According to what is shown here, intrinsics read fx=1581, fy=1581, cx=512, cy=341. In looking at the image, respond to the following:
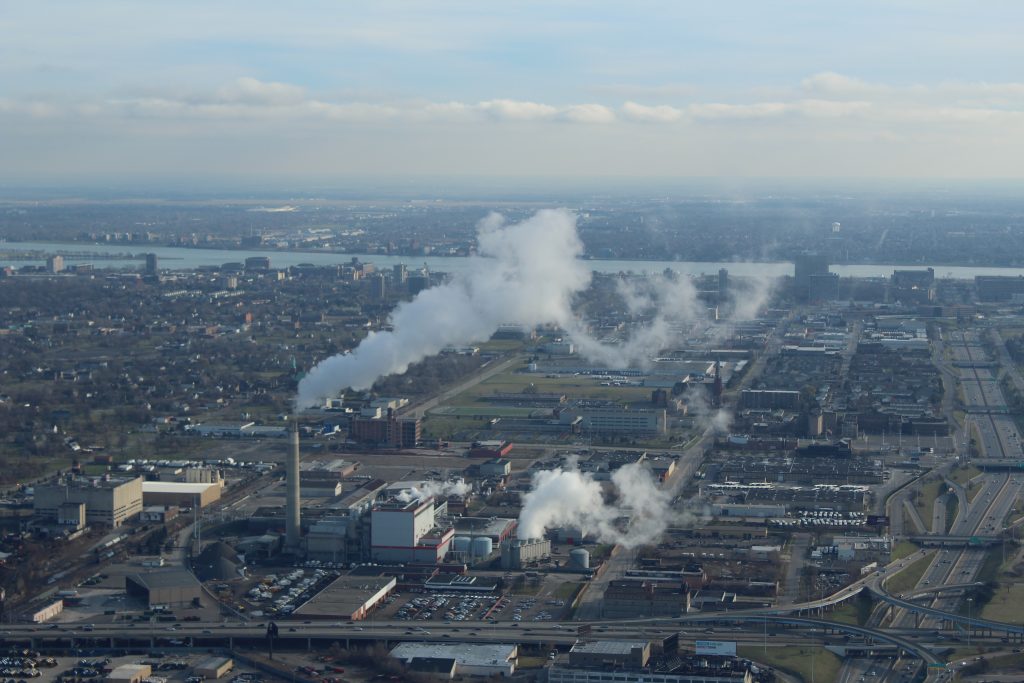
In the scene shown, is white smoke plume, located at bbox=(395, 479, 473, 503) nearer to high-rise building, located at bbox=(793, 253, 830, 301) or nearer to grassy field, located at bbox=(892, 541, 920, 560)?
grassy field, located at bbox=(892, 541, 920, 560)

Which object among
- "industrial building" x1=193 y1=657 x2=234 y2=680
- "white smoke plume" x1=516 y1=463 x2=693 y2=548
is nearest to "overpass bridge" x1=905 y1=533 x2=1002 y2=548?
"white smoke plume" x1=516 y1=463 x2=693 y2=548

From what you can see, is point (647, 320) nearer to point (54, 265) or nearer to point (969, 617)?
point (54, 265)

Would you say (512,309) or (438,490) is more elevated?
(512,309)

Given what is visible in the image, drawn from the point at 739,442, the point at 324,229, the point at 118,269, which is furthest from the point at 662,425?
the point at 324,229

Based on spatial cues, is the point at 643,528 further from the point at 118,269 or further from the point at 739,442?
the point at 118,269

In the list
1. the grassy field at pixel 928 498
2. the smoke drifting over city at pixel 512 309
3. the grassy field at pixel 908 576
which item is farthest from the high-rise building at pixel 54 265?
the grassy field at pixel 908 576

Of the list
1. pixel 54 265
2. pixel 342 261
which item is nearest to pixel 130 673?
pixel 54 265
